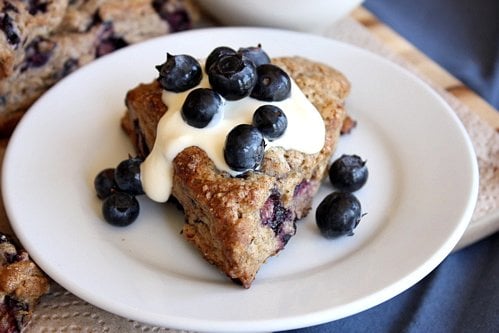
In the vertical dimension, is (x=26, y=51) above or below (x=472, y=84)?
above

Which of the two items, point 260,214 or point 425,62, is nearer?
point 260,214

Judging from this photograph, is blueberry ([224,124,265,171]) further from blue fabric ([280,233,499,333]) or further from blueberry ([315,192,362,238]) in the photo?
blue fabric ([280,233,499,333])

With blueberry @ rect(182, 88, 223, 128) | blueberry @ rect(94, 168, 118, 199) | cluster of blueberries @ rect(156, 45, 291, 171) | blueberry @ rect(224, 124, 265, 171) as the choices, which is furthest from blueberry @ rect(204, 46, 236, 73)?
blueberry @ rect(94, 168, 118, 199)

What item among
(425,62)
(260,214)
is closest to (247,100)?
(260,214)

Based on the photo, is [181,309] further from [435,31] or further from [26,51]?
[435,31]

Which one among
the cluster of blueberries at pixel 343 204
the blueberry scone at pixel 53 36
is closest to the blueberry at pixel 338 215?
the cluster of blueberries at pixel 343 204
